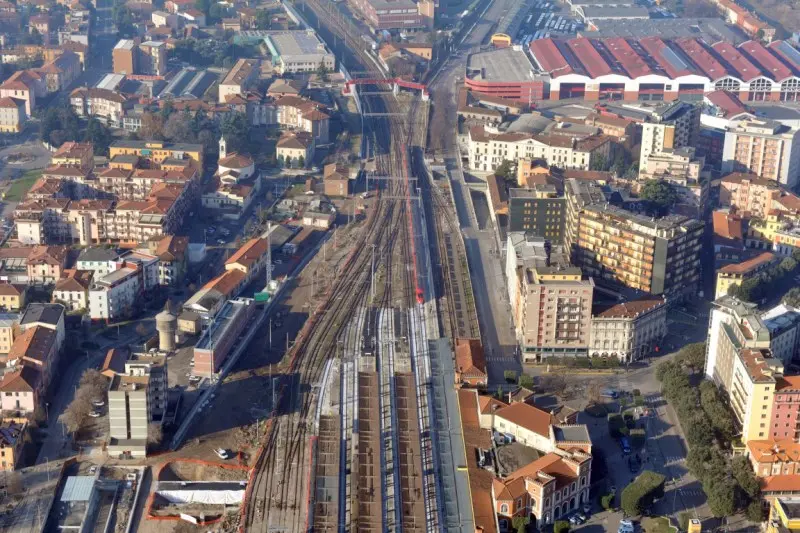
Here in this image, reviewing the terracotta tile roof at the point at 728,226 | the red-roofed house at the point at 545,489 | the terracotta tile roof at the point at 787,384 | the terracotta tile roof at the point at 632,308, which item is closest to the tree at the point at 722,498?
the red-roofed house at the point at 545,489

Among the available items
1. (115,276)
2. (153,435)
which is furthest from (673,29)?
(153,435)

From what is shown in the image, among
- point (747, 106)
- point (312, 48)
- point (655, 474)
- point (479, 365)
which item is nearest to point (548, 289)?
point (479, 365)

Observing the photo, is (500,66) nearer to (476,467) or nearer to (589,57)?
(589,57)

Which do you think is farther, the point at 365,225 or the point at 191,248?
the point at 365,225

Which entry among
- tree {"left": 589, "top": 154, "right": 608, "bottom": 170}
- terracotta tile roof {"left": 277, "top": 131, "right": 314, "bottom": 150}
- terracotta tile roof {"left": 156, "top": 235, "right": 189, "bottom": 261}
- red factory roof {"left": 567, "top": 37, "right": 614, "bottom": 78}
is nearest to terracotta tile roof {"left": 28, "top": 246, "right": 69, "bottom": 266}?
terracotta tile roof {"left": 156, "top": 235, "right": 189, "bottom": 261}

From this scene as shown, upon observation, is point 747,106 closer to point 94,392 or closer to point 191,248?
point 191,248

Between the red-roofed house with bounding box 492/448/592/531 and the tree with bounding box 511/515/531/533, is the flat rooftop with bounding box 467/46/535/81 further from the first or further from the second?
the tree with bounding box 511/515/531/533
